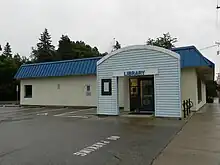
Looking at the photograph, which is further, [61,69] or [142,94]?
[61,69]

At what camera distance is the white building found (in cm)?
1523

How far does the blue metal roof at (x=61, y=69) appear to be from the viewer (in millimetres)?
25203

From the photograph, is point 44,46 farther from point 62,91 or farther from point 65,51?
point 62,91

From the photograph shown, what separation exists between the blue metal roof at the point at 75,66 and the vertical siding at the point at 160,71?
4.33 m

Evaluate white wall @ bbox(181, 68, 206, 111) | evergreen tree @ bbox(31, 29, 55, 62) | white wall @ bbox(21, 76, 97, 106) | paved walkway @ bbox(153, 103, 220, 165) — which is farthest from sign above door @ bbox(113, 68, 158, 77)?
evergreen tree @ bbox(31, 29, 55, 62)

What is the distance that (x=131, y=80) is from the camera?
61.6 ft

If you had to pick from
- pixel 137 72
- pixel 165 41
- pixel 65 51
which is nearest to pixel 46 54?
pixel 65 51

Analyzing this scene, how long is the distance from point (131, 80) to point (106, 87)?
2225 millimetres

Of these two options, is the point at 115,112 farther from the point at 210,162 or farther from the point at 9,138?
the point at 210,162

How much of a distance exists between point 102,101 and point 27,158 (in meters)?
10.6

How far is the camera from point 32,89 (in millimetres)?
29656

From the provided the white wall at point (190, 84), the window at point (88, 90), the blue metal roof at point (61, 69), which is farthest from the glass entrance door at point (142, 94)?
the window at point (88, 90)

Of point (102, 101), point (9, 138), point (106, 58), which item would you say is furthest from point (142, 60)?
point (9, 138)

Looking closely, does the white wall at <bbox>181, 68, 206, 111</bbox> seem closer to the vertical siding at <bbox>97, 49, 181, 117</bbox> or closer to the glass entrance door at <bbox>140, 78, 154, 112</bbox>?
the glass entrance door at <bbox>140, 78, 154, 112</bbox>
